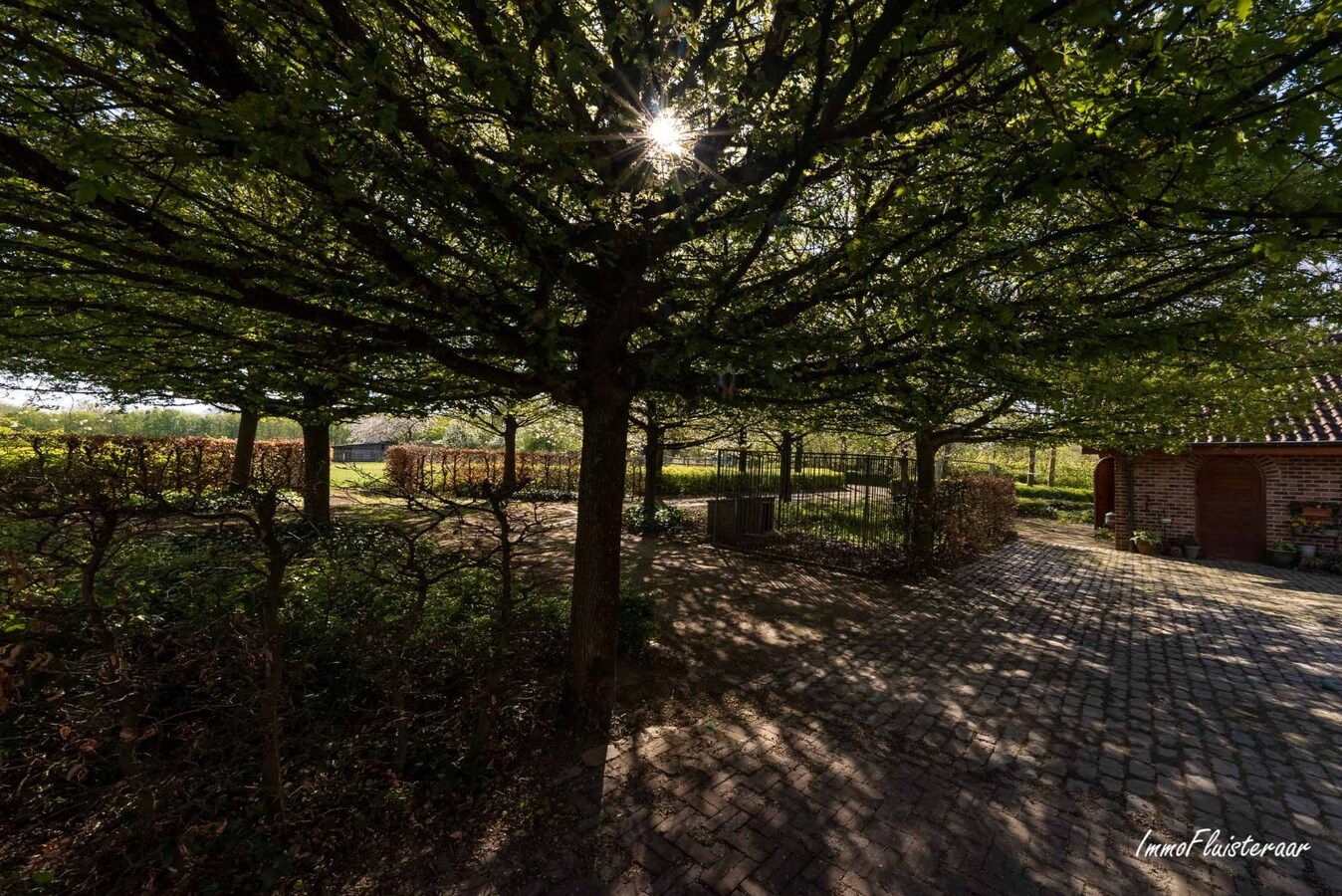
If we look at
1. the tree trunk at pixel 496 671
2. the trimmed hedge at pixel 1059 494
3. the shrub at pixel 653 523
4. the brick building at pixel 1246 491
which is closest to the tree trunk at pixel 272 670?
the tree trunk at pixel 496 671

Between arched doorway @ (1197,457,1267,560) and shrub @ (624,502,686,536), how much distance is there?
46.0 feet

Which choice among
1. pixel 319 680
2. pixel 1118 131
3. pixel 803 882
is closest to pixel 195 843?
pixel 319 680

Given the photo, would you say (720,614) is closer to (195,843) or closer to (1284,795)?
(1284,795)

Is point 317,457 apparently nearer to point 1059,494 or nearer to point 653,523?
point 653,523

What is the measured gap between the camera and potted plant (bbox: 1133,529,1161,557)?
1434 centimetres

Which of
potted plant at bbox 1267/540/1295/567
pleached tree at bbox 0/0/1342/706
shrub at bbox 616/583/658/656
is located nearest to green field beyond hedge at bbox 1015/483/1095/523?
potted plant at bbox 1267/540/1295/567

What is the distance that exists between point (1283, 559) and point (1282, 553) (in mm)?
179

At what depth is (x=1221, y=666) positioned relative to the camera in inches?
245

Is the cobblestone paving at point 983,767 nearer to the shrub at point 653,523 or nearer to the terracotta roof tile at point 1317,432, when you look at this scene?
the shrub at point 653,523

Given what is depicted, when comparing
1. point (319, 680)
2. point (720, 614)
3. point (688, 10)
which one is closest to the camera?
point (688, 10)

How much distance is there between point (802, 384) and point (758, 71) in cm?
231

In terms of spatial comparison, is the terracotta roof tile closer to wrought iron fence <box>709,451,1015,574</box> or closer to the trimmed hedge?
wrought iron fence <box>709,451,1015,574</box>

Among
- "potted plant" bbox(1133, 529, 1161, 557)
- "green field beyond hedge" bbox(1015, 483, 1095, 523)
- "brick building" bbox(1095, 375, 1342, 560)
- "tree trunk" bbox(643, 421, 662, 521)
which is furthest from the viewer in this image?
"green field beyond hedge" bbox(1015, 483, 1095, 523)

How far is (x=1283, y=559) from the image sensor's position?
42.1 ft
